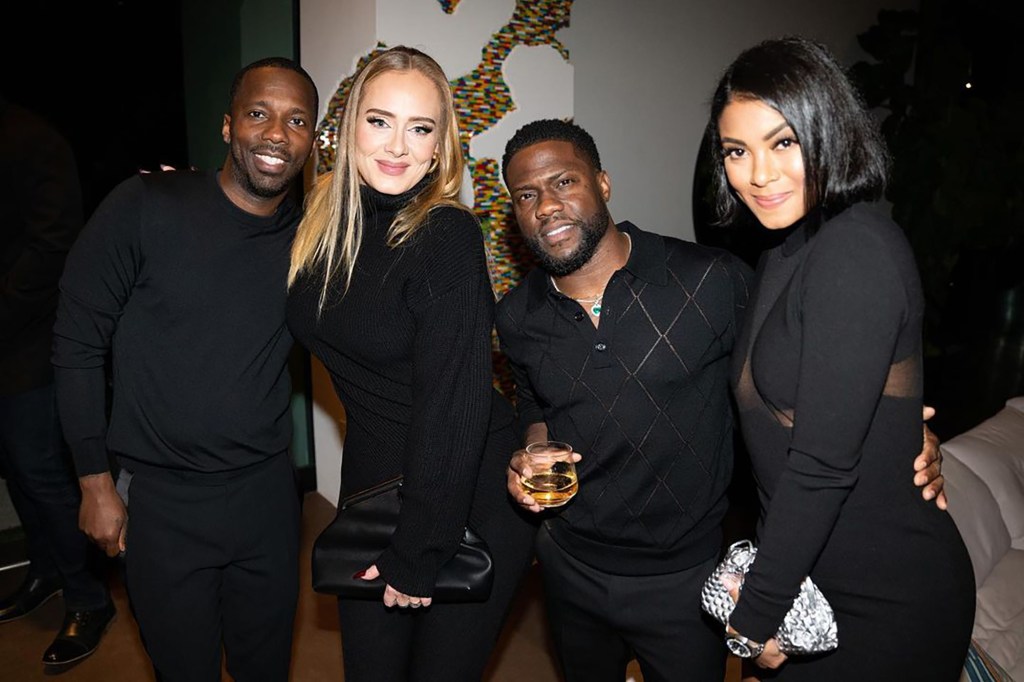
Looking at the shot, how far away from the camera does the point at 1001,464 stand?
2785mm

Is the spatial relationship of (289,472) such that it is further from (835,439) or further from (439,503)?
(835,439)

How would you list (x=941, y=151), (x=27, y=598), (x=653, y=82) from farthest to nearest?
(x=941, y=151) → (x=653, y=82) → (x=27, y=598)

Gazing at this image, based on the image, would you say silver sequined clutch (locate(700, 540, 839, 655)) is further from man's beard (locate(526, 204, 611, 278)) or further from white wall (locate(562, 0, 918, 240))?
white wall (locate(562, 0, 918, 240))

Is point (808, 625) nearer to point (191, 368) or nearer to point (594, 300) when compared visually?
point (594, 300)

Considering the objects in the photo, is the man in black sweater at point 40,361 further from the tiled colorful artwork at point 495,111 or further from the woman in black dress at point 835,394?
the woman in black dress at point 835,394

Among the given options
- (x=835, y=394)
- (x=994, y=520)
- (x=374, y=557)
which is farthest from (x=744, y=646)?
(x=994, y=520)

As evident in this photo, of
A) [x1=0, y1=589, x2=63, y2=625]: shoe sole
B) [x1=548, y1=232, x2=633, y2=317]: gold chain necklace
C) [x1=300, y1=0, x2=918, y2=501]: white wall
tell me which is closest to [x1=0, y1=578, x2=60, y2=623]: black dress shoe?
[x1=0, y1=589, x2=63, y2=625]: shoe sole

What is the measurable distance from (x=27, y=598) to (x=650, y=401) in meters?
2.54

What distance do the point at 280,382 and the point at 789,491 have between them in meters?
1.22

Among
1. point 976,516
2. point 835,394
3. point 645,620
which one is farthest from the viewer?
point 976,516

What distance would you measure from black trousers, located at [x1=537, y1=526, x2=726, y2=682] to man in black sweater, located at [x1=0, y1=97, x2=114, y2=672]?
182 centimetres

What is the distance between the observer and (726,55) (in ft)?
13.7

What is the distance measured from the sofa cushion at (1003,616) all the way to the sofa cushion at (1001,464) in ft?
0.76

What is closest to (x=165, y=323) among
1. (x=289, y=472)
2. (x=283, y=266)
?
(x=283, y=266)
